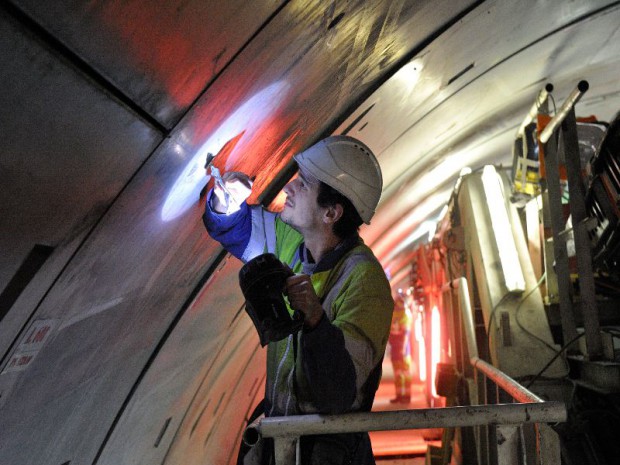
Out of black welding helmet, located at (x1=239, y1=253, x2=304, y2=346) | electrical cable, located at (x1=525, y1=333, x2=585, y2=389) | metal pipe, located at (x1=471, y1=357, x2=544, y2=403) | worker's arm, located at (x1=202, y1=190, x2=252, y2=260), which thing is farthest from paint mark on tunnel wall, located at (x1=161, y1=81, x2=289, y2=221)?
electrical cable, located at (x1=525, y1=333, x2=585, y2=389)

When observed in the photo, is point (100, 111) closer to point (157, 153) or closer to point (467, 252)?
point (157, 153)

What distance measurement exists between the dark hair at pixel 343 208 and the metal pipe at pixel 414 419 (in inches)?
30.4

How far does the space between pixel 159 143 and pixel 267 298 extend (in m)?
0.66

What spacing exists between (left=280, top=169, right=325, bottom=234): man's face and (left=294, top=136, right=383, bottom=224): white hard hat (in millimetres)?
52

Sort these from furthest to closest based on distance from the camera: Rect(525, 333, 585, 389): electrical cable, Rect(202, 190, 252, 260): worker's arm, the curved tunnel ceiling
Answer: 1. Rect(525, 333, 585, 389): electrical cable
2. Rect(202, 190, 252, 260): worker's arm
3. the curved tunnel ceiling

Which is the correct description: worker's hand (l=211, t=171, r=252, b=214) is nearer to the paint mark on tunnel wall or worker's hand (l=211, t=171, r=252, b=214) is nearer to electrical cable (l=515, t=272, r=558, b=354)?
the paint mark on tunnel wall

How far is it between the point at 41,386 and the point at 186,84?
1162 millimetres

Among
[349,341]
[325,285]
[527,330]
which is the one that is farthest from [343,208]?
[527,330]

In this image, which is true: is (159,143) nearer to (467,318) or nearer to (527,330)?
(527,330)

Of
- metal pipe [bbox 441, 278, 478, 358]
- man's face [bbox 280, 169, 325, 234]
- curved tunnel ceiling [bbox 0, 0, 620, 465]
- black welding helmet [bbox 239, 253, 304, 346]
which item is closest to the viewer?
curved tunnel ceiling [bbox 0, 0, 620, 465]

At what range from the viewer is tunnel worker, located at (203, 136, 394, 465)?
165 centimetres

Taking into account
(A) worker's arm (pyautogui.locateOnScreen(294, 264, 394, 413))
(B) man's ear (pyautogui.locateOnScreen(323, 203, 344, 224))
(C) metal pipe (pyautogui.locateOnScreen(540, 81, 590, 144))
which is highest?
(C) metal pipe (pyautogui.locateOnScreen(540, 81, 590, 144))

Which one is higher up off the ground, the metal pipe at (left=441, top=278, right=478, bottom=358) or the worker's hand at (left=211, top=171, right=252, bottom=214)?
the metal pipe at (left=441, top=278, right=478, bottom=358)

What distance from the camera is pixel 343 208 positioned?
7.44 ft
